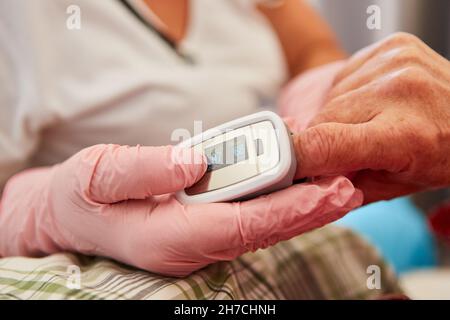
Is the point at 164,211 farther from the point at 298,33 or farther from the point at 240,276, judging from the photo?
the point at 298,33

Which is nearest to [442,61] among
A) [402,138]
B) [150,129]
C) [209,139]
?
[402,138]

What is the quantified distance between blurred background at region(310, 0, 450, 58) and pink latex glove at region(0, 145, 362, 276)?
708 mm

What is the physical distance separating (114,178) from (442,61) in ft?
0.96

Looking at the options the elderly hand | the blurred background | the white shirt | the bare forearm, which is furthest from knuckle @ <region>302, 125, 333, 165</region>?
the blurred background

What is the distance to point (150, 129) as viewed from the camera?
2.40ft

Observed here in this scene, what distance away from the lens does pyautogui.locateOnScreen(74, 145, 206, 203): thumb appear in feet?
1.38

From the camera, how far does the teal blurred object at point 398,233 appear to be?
984 mm

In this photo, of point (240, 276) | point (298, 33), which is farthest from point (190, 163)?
point (298, 33)

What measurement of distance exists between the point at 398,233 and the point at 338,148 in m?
0.64

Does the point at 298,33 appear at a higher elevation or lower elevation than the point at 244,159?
higher

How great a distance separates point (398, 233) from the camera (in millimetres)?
1014

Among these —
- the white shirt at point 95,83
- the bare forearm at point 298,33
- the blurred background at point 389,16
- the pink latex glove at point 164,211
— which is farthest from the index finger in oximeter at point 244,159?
the blurred background at point 389,16

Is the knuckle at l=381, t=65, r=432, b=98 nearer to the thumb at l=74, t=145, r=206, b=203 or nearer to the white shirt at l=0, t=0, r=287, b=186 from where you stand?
the thumb at l=74, t=145, r=206, b=203
